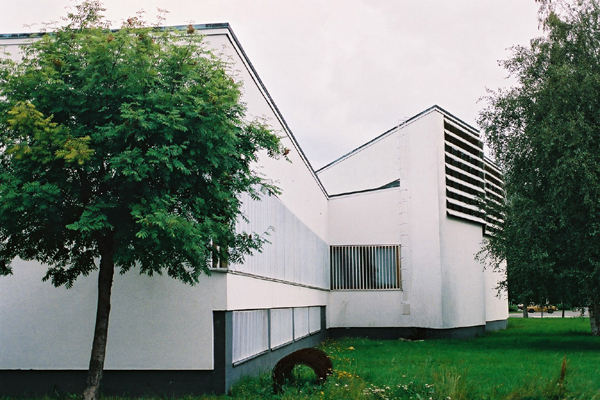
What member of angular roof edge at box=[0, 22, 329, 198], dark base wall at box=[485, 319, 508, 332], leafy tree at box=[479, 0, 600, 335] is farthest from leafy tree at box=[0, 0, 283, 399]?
dark base wall at box=[485, 319, 508, 332]

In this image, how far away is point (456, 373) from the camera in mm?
12758

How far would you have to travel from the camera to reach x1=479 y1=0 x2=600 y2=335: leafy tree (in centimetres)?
2208

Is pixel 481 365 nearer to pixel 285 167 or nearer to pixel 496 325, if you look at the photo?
pixel 285 167

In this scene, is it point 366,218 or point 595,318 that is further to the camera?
point 366,218

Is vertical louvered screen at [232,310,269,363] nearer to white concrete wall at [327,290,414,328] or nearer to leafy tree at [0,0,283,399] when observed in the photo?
leafy tree at [0,0,283,399]

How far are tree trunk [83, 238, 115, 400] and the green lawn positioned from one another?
2814 mm

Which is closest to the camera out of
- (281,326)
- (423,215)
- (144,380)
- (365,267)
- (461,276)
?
(144,380)

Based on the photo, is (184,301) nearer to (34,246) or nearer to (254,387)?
(254,387)

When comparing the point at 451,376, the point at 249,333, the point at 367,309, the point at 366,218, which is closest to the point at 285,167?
the point at 249,333

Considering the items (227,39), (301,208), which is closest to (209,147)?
(227,39)

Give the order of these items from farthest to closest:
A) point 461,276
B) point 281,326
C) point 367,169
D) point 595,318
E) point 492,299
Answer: point 492,299, point 367,169, point 461,276, point 595,318, point 281,326

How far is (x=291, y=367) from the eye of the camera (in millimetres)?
12773

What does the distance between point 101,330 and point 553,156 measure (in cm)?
1721

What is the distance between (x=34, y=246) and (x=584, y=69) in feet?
62.0
